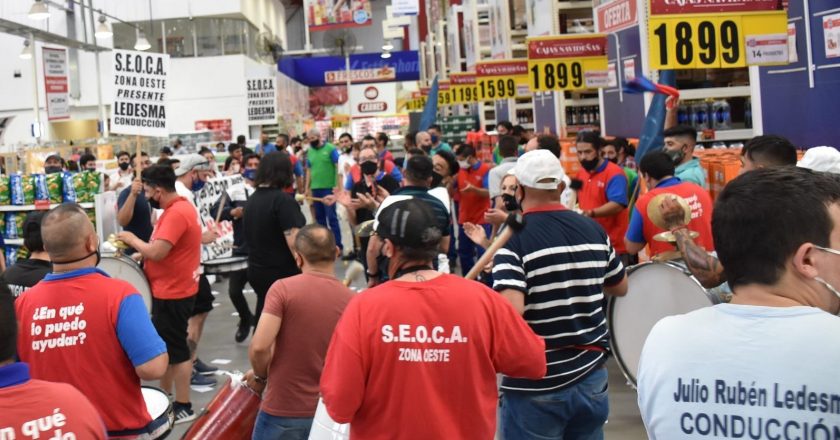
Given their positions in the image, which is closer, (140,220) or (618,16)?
(140,220)

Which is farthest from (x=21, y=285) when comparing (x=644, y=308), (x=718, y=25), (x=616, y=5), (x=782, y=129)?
(x=616, y=5)

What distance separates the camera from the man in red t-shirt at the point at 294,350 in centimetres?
405

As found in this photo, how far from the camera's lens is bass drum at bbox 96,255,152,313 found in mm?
7133

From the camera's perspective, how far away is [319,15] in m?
40.8

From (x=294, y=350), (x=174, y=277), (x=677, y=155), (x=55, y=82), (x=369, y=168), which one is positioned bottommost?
(x=294, y=350)

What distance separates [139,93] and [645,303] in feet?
18.5

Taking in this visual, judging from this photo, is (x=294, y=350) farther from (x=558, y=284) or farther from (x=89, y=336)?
(x=558, y=284)

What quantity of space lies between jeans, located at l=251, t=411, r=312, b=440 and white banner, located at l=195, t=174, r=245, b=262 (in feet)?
21.3

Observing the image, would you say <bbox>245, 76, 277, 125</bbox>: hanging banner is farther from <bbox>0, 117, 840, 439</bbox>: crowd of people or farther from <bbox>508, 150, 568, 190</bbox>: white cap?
<bbox>508, 150, 568, 190</bbox>: white cap

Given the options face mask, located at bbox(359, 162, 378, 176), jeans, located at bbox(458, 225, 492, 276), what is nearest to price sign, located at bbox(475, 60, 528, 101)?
jeans, located at bbox(458, 225, 492, 276)

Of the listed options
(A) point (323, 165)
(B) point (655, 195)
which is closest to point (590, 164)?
(B) point (655, 195)

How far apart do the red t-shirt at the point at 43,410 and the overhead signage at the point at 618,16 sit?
8088 millimetres

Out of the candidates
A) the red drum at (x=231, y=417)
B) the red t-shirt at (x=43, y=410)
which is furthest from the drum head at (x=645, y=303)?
the red t-shirt at (x=43, y=410)

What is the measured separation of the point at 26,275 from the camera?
4953 mm
